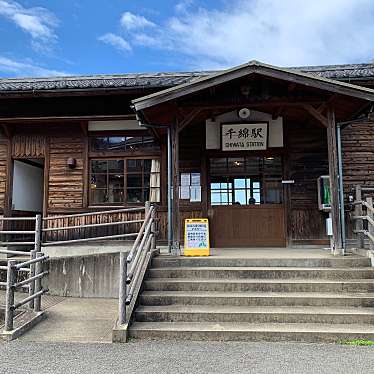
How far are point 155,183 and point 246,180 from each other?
2.15m

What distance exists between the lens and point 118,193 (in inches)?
360

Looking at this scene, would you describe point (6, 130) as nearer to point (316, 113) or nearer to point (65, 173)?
point (65, 173)

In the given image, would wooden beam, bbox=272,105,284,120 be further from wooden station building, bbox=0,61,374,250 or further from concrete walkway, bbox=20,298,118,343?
concrete walkway, bbox=20,298,118,343

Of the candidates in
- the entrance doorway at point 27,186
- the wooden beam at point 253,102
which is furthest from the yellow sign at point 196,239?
the entrance doorway at point 27,186

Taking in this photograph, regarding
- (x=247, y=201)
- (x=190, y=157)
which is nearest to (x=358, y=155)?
(x=247, y=201)

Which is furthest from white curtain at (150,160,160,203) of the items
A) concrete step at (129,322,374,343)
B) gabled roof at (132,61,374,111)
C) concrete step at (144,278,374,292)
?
concrete step at (129,322,374,343)

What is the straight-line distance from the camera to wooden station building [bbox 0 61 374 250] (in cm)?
859

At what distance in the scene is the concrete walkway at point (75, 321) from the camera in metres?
4.88

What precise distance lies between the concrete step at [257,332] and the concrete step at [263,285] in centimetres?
75

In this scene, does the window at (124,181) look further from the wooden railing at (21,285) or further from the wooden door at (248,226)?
the wooden railing at (21,285)

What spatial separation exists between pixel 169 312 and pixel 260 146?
4409 mm

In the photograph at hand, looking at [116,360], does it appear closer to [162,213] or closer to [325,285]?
[325,285]

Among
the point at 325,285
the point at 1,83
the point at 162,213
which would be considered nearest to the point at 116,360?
the point at 325,285

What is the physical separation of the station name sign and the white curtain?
70.1 inches
